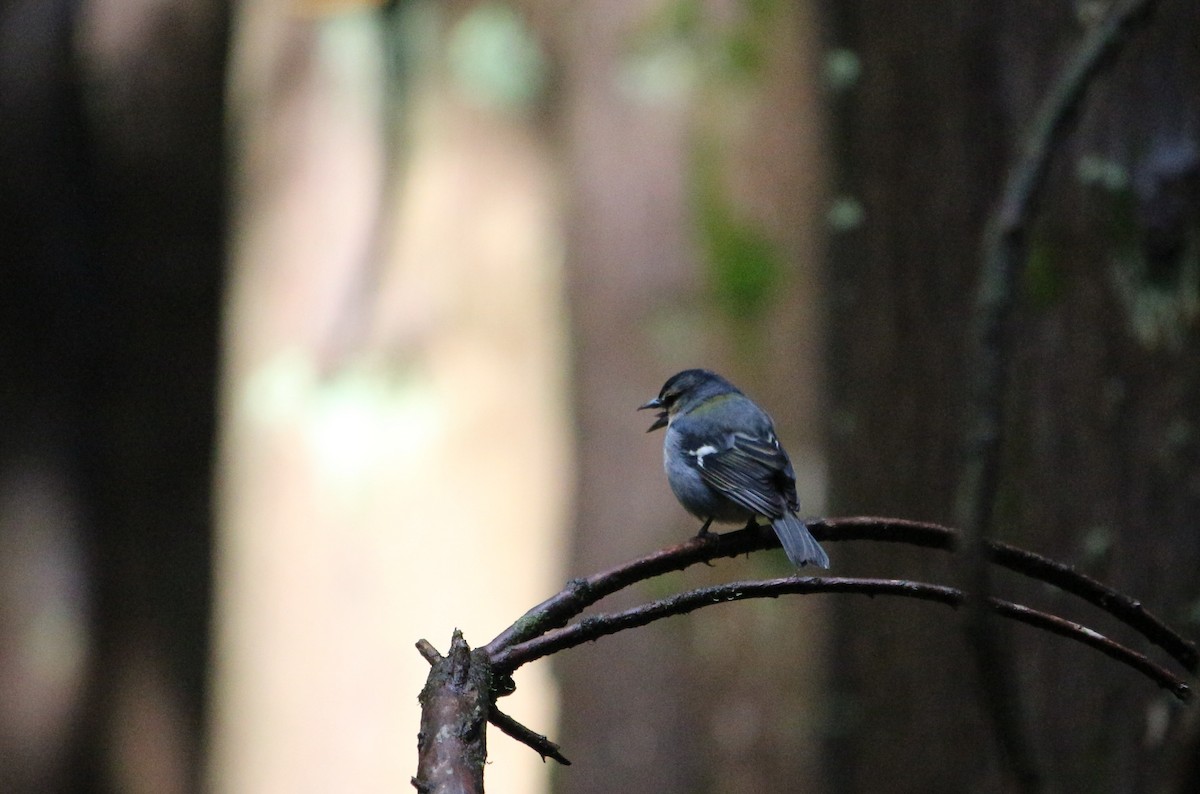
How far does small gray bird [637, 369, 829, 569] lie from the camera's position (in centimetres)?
182

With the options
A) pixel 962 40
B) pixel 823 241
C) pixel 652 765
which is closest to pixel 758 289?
pixel 823 241

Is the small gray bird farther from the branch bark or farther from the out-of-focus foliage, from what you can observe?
the out-of-focus foliage

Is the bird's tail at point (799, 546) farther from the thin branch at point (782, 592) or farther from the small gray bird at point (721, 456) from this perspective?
the thin branch at point (782, 592)

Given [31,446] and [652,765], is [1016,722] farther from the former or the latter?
[31,446]

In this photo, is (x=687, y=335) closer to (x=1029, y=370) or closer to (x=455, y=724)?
(x=1029, y=370)

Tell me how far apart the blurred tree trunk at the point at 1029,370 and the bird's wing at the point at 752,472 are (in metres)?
0.73

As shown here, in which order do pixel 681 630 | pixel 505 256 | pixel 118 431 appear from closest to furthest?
pixel 681 630
pixel 505 256
pixel 118 431

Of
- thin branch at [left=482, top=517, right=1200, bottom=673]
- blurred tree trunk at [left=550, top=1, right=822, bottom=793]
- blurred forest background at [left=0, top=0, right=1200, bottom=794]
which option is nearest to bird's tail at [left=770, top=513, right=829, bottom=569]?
thin branch at [left=482, top=517, right=1200, bottom=673]

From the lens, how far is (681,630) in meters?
2.69

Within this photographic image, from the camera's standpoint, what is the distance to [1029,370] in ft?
8.27

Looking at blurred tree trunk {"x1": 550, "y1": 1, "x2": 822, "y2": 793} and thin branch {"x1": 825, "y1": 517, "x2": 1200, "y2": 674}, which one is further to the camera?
blurred tree trunk {"x1": 550, "y1": 1, "x2": 822, "y2": 793}

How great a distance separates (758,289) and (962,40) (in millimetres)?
715

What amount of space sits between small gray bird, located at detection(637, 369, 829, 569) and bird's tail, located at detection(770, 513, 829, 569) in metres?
0.08

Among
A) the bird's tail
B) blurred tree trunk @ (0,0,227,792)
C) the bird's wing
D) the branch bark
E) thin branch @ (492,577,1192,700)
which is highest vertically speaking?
blurred tree trunk @ (0,0,227,792)
